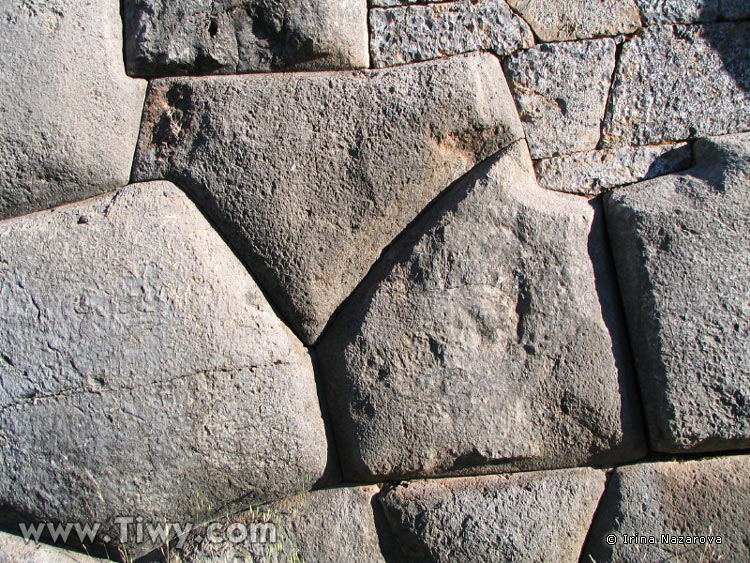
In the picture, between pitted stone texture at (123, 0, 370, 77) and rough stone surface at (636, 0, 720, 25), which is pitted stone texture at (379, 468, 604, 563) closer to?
pitted stone texture at (123, 0, 370, 77)

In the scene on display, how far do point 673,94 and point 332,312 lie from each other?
120 cm

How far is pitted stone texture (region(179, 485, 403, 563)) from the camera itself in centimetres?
162

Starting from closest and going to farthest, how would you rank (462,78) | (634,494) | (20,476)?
(20,476), (634,494), (462,78)

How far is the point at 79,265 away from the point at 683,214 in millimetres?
1565

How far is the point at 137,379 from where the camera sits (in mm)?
1578

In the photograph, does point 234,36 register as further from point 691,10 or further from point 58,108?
point 691,10

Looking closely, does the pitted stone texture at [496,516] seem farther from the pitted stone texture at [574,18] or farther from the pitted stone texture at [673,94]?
the pitted stone texture at [574,18]

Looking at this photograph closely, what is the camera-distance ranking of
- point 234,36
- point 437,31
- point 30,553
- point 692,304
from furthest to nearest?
point 437,31, point 234,36, point 692,304, point 30,553

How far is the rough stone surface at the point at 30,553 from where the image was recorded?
1.55 metres

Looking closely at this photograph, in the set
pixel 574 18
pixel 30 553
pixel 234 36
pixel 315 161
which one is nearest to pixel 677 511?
pixel 315 161

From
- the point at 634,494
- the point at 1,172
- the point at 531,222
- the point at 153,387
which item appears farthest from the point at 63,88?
the point at 634,494

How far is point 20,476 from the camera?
1.55m

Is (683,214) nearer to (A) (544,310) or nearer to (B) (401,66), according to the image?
(A) (544,310)

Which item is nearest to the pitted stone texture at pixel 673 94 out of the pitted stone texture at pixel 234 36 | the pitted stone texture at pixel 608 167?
the pitted stone texture at pixel 608 167
